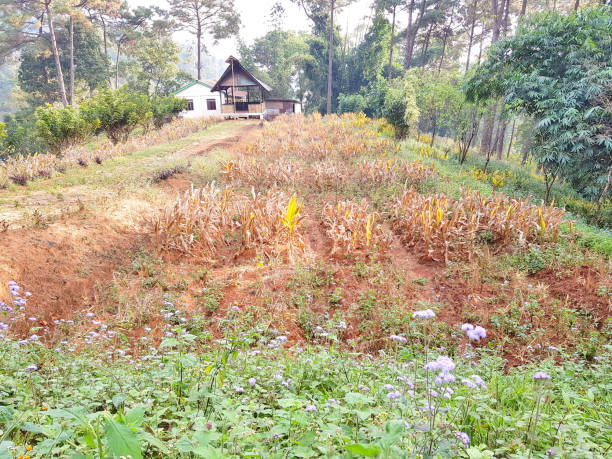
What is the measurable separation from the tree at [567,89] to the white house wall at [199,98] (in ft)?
90.8

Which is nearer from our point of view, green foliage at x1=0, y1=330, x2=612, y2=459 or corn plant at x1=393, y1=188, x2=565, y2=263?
green foliage at x1=0, y1=330, x2=612, y2=459

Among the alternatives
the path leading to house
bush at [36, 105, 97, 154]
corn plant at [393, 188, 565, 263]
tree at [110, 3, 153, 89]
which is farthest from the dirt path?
tree at [110, 3, 153, 89]

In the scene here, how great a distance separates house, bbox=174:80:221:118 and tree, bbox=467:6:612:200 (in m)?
27.6

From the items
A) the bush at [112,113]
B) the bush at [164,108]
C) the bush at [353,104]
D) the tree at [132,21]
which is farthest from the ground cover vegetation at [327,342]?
the tree at [132,21]

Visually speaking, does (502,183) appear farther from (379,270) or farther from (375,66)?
(375,66)

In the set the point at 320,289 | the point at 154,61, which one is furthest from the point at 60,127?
the point at 154,61

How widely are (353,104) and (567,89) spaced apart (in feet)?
82.7

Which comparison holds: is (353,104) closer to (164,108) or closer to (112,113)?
(164,108)

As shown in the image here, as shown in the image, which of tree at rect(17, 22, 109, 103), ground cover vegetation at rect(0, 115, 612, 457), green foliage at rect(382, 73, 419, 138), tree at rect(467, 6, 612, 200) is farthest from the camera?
tree at rect(17, 22, 109, 103)

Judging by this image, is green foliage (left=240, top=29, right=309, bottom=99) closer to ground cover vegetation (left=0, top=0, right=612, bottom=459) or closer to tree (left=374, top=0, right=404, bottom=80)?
tree (left=374, top=0, right=404, bottom=80)

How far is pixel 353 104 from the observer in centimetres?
3378

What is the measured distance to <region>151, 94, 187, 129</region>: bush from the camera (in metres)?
22.1

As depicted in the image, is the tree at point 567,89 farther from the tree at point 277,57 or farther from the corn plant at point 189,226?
the tree at point 277,57

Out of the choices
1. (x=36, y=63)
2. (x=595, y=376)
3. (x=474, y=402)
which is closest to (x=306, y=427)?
(x=474, y=402)
